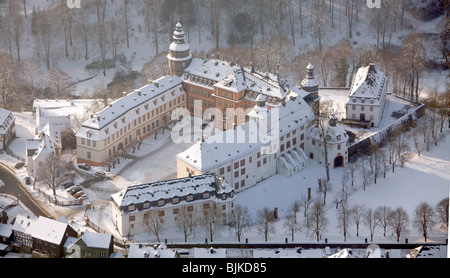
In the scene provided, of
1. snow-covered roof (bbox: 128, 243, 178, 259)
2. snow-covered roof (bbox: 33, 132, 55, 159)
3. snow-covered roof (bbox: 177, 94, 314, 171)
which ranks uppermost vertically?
snow-covered roof (bbox: 177, 94, 314, 171)

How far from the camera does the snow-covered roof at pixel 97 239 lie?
10231cm

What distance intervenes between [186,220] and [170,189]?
4.76 metres

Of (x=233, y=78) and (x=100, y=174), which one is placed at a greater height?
(x=233, y=78)

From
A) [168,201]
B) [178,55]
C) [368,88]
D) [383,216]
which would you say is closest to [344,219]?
[383,216]

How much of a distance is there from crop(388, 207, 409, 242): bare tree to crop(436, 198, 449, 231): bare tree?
14.9 feet

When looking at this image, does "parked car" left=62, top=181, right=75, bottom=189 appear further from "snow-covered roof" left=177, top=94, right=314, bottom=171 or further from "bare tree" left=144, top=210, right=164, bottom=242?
"bare tree" left=144, top=210, right=164, bottom=242

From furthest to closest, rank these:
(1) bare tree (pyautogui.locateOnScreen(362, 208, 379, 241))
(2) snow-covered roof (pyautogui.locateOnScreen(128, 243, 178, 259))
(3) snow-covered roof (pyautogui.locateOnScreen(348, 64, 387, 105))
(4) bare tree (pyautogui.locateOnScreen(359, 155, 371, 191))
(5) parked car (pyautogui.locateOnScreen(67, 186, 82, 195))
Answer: (3) snow-covered roof (pyautogui.locateOnScreen(348, 64, 387, 105))
(4) bare tree (pyautogui.locateOnScreen(359, 155, 371, 191))
(5) parked car (pyautogui.locateOnScreen(67, 186, 82, 195))
(1) bare tree (pyautogui.locateOnScreen(362, 208, 379, 241))
(2) snow-covered roof (pyautogui.locateOnScreen(128, 243, 178, 259))

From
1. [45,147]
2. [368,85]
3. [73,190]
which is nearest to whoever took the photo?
[73,190]

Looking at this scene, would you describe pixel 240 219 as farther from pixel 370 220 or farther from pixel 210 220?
pixel 370 220

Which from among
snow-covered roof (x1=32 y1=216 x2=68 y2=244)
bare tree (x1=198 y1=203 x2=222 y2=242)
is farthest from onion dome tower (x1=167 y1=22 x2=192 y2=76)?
snow-covered roof (x1=32 y1=216 x2=68 y2=244)

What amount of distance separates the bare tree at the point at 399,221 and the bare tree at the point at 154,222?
96.0 ft

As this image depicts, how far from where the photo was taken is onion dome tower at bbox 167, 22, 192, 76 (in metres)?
144

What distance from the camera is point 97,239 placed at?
4048 inches
